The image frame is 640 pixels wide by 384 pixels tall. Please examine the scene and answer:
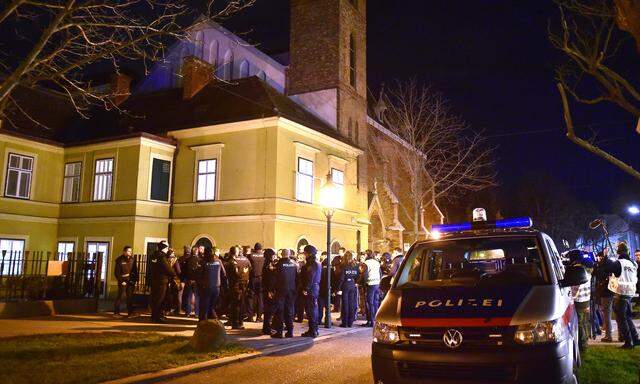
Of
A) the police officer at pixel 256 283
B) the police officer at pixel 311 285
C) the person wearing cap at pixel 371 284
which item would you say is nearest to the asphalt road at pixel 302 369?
the police officer at pixel 311 285

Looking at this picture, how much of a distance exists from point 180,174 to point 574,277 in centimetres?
2061

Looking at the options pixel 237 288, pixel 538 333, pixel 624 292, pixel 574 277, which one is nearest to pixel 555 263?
pixel 574 277

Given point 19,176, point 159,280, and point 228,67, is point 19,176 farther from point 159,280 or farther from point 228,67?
point 228,67

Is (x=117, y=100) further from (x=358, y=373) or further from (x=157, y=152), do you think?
(x=358, y=373)

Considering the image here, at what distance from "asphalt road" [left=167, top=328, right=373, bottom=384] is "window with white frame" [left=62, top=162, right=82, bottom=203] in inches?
Answer: 742

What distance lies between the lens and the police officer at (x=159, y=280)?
13297mm

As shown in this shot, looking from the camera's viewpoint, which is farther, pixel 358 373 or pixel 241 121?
pixel 241 121

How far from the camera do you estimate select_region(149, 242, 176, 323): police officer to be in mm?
13297

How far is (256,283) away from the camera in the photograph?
1398cm

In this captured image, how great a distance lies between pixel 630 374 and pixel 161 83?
3176 centimetres

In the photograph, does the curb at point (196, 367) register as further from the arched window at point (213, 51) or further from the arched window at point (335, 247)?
the arched window at point (213, 51)

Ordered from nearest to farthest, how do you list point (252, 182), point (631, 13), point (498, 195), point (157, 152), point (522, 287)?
1. point (522, 287)
2. point (631, 13)
3. point (252, 182)
4. point (157, 152)
5. point (498, 195)

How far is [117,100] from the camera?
97.3 ft

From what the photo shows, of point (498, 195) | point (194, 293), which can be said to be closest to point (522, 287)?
point (194, 293)
